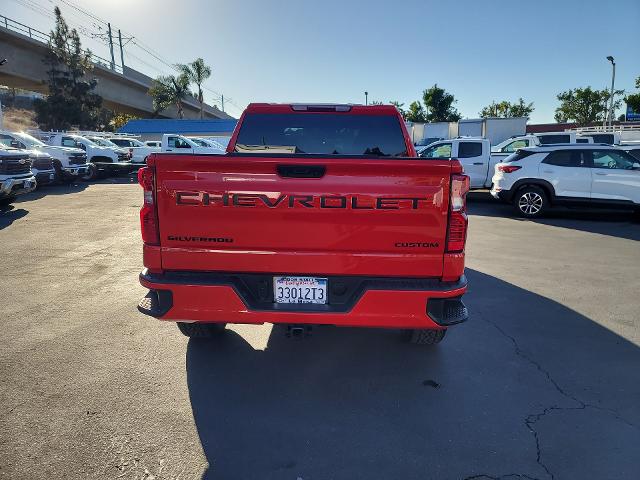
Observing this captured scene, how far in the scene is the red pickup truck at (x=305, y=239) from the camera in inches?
104

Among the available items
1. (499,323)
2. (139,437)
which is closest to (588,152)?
(499,323)

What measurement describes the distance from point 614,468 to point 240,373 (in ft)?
8.23

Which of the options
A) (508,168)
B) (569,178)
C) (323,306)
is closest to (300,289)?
(323,306)

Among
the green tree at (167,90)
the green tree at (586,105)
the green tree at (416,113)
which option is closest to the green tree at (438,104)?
the green tree at (416,113)

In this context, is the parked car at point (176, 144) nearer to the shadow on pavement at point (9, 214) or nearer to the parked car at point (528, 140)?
the shadow on pavement at point (9, 214)

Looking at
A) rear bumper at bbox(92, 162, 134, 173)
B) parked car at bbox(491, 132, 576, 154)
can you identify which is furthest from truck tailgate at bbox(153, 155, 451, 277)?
rear bumper at bbox(92, 162, 134, 173)

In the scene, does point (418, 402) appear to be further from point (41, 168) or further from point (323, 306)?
point (41, 168)

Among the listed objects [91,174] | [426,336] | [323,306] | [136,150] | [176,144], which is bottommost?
[426,336]

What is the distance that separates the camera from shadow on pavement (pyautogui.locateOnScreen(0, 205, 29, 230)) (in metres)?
9.29

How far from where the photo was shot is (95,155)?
1967 centimetres

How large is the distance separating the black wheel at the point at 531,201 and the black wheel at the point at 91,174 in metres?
17.5

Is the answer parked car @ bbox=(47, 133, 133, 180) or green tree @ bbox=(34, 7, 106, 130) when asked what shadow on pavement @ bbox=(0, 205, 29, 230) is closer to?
parked car @ bbox=(47, 133, 133, 180)

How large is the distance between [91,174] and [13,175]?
924cm

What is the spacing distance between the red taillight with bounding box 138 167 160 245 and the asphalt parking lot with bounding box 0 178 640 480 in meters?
1.17
